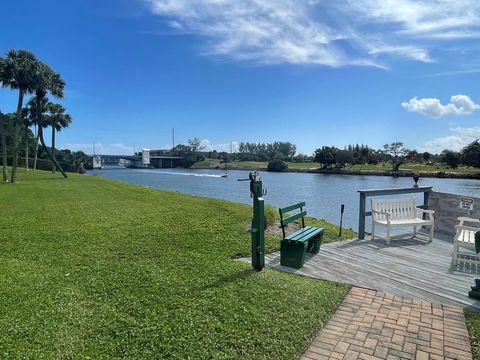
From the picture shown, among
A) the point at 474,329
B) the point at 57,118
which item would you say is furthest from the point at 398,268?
the point at 57,118

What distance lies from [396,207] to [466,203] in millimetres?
1422

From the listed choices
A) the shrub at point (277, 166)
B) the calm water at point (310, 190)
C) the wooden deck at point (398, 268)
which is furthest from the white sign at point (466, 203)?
the shrub at point (277, 166)

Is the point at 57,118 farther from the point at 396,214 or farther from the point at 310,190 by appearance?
the point at 396,214

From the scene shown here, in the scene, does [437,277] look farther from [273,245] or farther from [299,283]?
[273,245]

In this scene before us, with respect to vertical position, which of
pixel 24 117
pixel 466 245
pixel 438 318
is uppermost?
pixel 24 117

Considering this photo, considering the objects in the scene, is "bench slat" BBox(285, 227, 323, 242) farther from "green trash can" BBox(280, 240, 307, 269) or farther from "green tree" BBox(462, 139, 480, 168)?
"green tree" BBox(462, 139, 480, 168)

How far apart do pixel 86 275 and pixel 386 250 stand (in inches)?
201

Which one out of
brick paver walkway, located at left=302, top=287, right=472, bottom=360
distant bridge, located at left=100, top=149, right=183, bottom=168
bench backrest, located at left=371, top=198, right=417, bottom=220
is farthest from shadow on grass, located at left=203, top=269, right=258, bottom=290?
distant bridge, located at left=100, top=149, right=183, bottom=168

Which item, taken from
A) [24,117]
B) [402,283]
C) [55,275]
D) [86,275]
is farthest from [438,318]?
[24,117]

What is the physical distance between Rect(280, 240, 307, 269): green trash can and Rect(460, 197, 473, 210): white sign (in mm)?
4388

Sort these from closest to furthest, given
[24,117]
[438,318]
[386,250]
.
Result: [438,318]
[386,250]
[24,117]

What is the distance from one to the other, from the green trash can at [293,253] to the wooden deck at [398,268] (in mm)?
107

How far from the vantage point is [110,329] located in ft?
11.4

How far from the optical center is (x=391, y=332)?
351 cm
